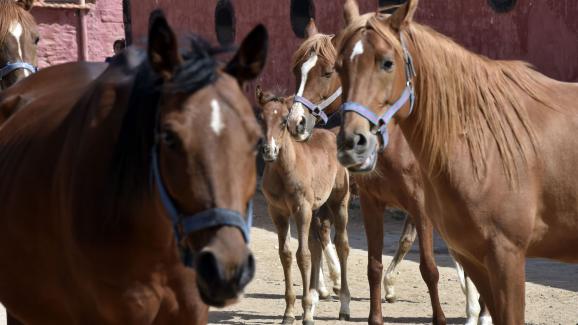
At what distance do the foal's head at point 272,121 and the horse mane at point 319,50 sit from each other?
0.48 m

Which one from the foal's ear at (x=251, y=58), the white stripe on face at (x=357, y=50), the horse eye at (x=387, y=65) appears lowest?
the horse eye at (x=387, y=65)

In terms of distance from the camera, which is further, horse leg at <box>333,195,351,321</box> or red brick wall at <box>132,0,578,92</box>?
red brick wall at <box>132,0,578,92</box>

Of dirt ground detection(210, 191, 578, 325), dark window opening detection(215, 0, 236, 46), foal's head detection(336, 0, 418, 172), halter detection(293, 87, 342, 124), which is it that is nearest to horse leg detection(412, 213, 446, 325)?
dirt ground detection(210, 191, 578, 325)

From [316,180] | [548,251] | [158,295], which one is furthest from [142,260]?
[316,180]

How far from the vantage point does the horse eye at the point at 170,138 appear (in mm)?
Answer: 3250

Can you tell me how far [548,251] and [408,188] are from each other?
223 cm

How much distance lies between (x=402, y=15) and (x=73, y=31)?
1761 cm

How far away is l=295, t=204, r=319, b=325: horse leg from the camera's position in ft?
27.3

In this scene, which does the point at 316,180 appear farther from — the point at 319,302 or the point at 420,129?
the point at 420,129

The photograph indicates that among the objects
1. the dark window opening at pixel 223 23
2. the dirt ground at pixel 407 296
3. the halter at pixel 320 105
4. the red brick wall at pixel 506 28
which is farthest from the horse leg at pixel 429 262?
the dark window opening at pixel 223 23

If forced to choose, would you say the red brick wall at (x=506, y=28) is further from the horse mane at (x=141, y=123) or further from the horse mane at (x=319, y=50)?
the horse mane at (x=141, y=123)

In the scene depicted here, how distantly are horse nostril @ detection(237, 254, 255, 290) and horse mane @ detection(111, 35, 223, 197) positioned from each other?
1.97 feet

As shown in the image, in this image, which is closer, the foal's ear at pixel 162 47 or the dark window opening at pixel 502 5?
the foal's ear at pixel 162 47

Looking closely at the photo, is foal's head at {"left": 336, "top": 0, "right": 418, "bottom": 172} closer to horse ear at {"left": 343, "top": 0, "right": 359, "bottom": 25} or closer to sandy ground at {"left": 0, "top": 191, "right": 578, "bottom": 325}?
horse ear at {"left": 343, "top": 0, "right": 359, "bottom": 25}
